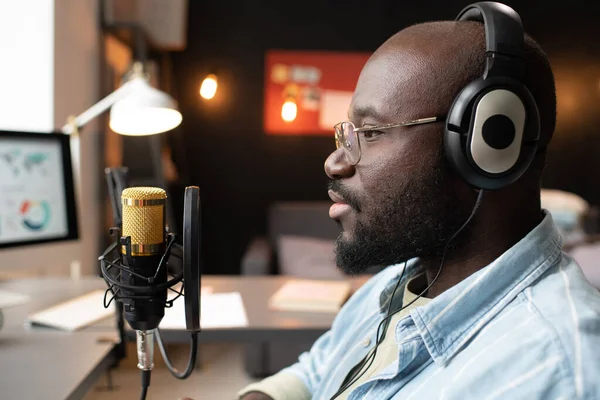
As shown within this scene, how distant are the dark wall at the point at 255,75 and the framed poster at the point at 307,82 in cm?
6

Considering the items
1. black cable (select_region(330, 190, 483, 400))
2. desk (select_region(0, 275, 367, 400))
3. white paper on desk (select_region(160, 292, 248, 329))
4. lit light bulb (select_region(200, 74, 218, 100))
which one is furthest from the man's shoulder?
lit light bulb (select_region(200, 74, 218, 100))

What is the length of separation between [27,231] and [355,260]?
3.53 ft

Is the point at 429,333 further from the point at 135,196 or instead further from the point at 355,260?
the point at 135,196

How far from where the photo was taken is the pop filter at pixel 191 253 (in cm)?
63

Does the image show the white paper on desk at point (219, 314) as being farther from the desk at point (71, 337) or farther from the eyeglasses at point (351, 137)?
the eyeglasses at point (351, 137)

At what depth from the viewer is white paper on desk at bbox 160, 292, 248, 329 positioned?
4.08 ft

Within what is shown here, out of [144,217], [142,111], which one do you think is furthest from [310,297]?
[144,217]

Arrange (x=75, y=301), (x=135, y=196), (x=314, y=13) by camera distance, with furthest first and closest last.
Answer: (x=314, y=13)
(x=75, y=301)
(x=135, y=196)

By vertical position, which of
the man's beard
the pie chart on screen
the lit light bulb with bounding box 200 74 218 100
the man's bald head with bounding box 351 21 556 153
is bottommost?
the pie chart on screen

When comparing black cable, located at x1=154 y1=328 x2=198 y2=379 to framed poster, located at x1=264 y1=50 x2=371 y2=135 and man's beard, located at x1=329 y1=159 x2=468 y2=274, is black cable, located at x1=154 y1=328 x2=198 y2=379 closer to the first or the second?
man's beard, located at x1=329 y1=159 x2=468 y2=274

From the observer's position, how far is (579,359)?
1.84ft

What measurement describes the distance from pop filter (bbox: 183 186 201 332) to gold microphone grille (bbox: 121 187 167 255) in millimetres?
59

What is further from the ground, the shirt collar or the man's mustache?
the man's mustache

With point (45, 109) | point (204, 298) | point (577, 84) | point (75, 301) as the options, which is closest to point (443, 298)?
point (204, 298)
